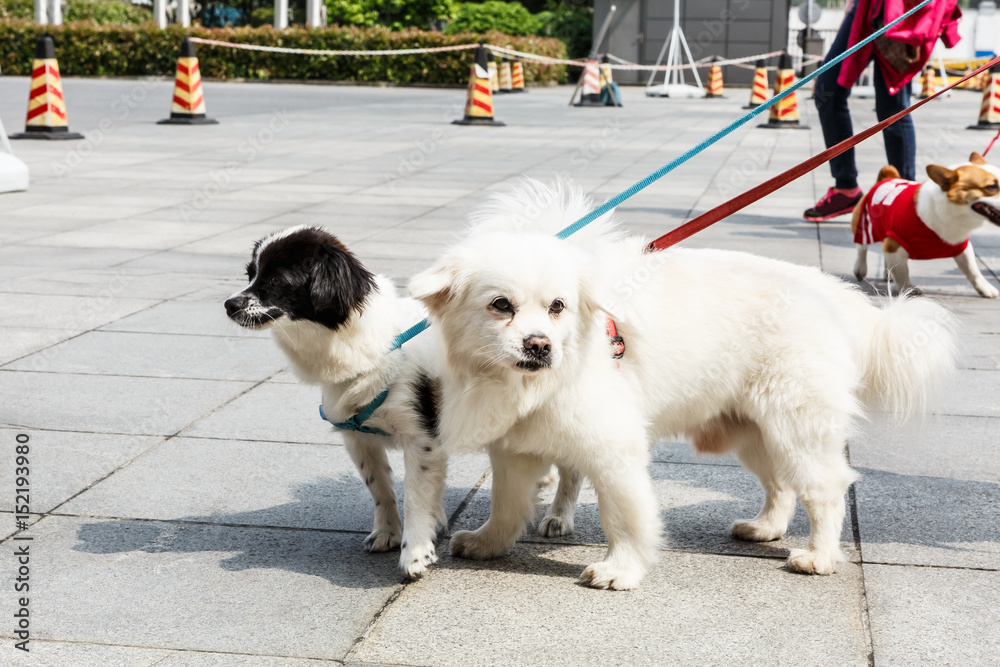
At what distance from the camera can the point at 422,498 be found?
134 inches

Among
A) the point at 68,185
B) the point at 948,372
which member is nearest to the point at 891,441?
the point at 948,372

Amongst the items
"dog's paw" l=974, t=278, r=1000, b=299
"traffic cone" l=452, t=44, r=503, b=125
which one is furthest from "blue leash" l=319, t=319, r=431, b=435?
"traffic cone" l=452, t=44, r=503, b=125

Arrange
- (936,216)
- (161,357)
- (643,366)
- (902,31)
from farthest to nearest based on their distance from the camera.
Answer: (902,31) < (936,216) < (161,357) < (643,366)

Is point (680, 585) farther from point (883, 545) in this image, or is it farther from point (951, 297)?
point (951, 297)

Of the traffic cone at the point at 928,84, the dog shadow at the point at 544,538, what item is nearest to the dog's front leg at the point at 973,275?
the dog shadow at the point at 544,538

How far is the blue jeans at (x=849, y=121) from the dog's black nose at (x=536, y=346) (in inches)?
256

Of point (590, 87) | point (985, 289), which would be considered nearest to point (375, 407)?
point (985, 289)

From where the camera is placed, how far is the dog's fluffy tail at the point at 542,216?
340 centimetres

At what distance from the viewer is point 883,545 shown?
3605mm

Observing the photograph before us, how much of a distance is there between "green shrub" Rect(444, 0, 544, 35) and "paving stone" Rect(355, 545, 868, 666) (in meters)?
41.0

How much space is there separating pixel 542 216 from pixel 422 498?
962 mm

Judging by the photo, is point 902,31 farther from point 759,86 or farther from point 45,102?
point 759,86

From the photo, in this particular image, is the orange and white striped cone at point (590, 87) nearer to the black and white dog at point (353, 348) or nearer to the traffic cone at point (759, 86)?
the traffic cone at point (759, 86)

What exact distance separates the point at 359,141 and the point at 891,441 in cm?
1384
